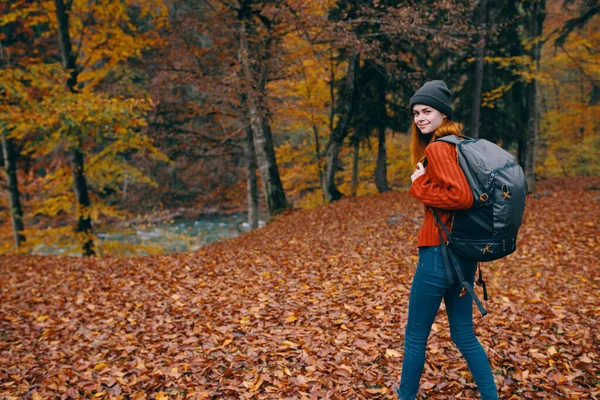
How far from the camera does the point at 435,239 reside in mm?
2254

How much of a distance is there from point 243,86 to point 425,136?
31.6 feet

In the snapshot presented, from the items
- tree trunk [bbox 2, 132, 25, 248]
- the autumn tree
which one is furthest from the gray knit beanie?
tree trunk [bbox 2, 132, 25, 248]

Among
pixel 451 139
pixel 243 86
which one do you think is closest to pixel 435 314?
pixel 451 139

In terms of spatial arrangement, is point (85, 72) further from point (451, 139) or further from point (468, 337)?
point (468, 337)

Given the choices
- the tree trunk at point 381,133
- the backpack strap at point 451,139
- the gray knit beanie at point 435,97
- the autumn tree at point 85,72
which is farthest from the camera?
the tree trunk at point 381,133

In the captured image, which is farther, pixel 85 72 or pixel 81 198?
pixel 81 198

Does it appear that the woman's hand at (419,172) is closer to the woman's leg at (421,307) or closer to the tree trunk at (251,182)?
the woman's leg at (421,307)

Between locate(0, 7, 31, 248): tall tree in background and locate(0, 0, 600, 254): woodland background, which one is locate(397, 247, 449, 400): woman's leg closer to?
locate(0, 0, 600, 254): woodland background

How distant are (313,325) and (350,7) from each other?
1042cm

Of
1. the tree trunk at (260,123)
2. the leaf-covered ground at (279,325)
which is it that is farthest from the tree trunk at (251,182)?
the leaf-covered ground at (279,325)

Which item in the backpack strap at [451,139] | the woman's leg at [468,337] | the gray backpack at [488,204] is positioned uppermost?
the backpack strap at [451,139]

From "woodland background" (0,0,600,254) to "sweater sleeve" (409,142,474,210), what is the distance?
7.01 m

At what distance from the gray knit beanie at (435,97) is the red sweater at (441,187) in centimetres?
25

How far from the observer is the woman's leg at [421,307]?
225cm
